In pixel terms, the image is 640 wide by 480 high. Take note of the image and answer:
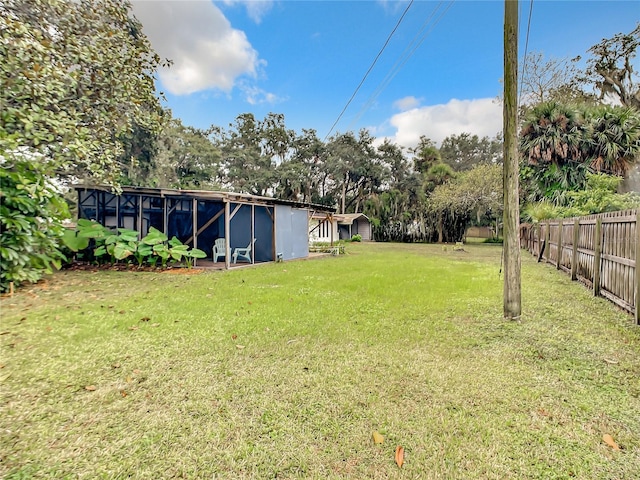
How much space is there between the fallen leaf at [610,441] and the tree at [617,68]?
24.0m

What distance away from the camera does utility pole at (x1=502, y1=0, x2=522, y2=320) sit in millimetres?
4141

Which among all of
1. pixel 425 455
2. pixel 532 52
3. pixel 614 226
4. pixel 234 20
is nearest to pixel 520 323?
pixel 614 226

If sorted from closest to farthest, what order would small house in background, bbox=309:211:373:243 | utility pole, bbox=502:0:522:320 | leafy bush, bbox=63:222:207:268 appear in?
utility pole, bbox=502:0:522:320, leafy bush, bbox=63:222:207:268, small house in background, bbox=309:211:373:243

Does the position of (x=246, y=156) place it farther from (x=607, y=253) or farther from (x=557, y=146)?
(x=607, y=253)

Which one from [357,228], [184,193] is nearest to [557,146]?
[184,193]

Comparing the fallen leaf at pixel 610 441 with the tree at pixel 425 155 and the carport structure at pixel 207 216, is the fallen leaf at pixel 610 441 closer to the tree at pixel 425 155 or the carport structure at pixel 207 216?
the carport structure at pixel 207 216

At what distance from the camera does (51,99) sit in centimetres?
645

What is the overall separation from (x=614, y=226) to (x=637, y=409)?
3998mm

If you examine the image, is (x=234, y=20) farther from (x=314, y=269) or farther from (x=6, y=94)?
(x=314, y=269)

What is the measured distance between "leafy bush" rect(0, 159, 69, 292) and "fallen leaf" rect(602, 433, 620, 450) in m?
8.30

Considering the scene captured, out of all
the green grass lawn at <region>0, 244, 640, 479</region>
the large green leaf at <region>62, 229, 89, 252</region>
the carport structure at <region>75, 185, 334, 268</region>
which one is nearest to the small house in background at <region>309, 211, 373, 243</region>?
the carport structure at <region>75, 185, 334, 268</region>

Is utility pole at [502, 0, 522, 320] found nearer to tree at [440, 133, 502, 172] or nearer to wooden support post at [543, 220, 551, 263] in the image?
wooden support post at [543, 220, 551, 263]

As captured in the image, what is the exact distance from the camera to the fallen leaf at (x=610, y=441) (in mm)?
1890

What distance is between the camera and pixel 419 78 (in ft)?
42.5
